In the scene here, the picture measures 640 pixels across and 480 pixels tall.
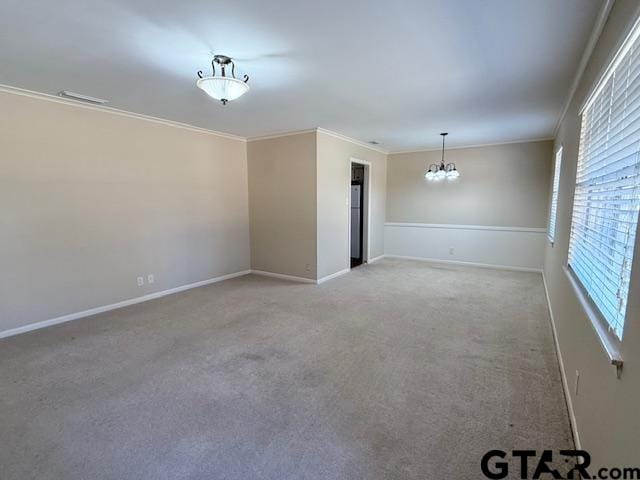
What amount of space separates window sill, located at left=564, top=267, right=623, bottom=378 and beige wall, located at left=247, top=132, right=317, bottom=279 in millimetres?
3586

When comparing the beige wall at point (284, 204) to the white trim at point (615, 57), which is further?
the beige wall at point (284, 204)

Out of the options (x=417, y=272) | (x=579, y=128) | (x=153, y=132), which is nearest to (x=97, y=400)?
(x=153, y=132)

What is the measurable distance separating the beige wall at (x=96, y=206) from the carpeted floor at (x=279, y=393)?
0.54 metres

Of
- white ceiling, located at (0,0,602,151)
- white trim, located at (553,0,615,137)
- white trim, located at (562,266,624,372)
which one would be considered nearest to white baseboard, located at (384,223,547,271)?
white ceiling, located at (0,0,602,151)

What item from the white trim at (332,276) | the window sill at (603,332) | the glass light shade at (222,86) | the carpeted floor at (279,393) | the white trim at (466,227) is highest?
the glass light shade at (222,86)

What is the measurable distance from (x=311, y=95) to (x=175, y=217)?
2.76 m

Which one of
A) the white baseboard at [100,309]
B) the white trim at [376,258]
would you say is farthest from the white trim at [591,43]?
the white baseboard at [100,309]

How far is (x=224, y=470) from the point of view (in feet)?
5.41

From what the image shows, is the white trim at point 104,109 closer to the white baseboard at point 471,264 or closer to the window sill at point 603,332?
the white baseboard at point 471,264

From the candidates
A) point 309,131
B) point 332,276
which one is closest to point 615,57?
point 309,131

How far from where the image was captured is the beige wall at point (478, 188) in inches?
229

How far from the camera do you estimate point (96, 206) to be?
3.83 meters

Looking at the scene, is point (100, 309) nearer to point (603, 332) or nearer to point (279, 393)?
point (279, 393)

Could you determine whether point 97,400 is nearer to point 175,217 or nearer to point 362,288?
point 175,217
